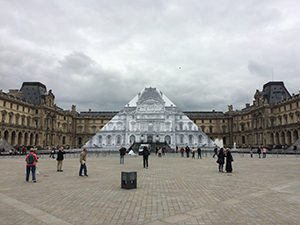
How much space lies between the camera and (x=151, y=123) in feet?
123

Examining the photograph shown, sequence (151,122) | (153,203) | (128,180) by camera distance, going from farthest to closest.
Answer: (151,122), (128,180), (153,203)

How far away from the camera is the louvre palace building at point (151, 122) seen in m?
37.4

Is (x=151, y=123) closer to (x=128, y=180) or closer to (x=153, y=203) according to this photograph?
(x=128, y=180)

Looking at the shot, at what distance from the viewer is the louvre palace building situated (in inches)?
1471

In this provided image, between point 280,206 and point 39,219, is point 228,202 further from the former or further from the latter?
point 39,219

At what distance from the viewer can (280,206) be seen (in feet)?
19.1

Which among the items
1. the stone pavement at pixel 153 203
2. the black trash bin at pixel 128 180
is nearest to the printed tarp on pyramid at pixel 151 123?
the stone pavement at pixel 153 203

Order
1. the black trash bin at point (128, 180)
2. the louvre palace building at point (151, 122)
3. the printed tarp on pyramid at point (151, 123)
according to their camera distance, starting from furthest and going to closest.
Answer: the louvre palace building at point (151, 122)
the printed tarp on pyramid at point (151, 123)
the black trash bin at point (128, 180)

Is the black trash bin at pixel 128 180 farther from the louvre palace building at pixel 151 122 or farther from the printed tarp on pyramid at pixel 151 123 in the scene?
the printed tarp on pyramid at pixel 151 123

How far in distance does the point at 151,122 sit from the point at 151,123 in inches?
6.9

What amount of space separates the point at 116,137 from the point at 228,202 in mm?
31216

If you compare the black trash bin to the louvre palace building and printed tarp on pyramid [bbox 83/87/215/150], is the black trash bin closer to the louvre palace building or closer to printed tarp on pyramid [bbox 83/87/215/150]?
the louvre palace building

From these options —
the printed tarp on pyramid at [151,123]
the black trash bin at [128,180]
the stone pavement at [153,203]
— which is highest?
the printed tarp on pyramid at [151,123]

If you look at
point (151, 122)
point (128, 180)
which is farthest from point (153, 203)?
point (151, 122)
